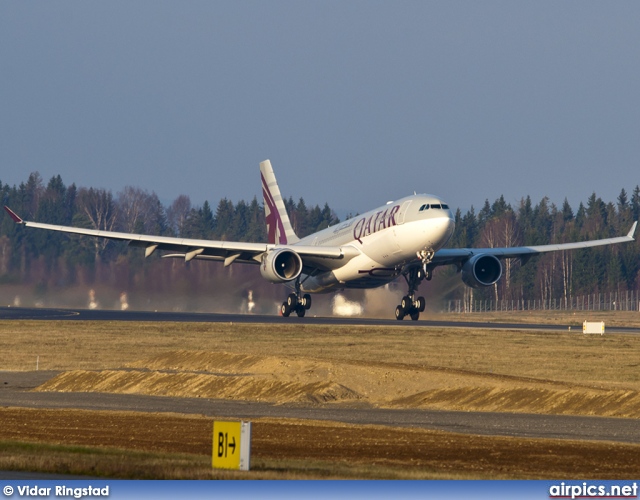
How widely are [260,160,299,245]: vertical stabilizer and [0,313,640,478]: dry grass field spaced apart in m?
17.6

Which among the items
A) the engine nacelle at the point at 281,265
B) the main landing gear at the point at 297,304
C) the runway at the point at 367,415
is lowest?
the runway at the point at 367,415

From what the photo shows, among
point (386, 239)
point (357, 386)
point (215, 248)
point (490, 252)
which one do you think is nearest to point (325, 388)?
point (357, 386)

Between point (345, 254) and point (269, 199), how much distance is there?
16.8 meters

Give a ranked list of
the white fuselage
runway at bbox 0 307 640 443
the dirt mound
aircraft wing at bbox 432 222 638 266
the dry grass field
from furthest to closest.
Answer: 1. aircraft wing at bbox 432 222 638 266
2. the white fuselage
3. the dirt mound
4. runway at bbox 0 307 640 443
5. the dry grass field

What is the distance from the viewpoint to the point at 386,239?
5550 centimetres

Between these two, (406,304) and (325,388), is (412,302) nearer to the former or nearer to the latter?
(406,304)

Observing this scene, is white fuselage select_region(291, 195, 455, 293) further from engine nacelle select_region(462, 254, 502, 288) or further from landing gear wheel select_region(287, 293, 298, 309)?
engine nacelle select_region(462, 254, 502, 288)

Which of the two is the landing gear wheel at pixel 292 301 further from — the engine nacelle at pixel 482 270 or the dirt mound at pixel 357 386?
the dirt mound at pixel 357 386

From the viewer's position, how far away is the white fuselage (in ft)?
176

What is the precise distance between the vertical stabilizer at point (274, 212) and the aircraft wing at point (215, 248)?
9.24m

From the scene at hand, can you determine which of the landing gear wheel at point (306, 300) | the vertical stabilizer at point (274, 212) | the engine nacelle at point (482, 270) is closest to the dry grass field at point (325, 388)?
the landing gear wheel at point (306, 300)

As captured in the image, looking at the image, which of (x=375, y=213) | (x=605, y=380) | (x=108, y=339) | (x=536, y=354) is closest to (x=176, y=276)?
(x=375, y=213)

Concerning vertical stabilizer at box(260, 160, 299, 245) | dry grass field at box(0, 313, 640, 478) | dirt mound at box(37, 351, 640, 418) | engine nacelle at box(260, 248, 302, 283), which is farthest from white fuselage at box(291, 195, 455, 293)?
dirt mound at box(37, 351, 640, 418)

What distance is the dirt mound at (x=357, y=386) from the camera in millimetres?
29953
